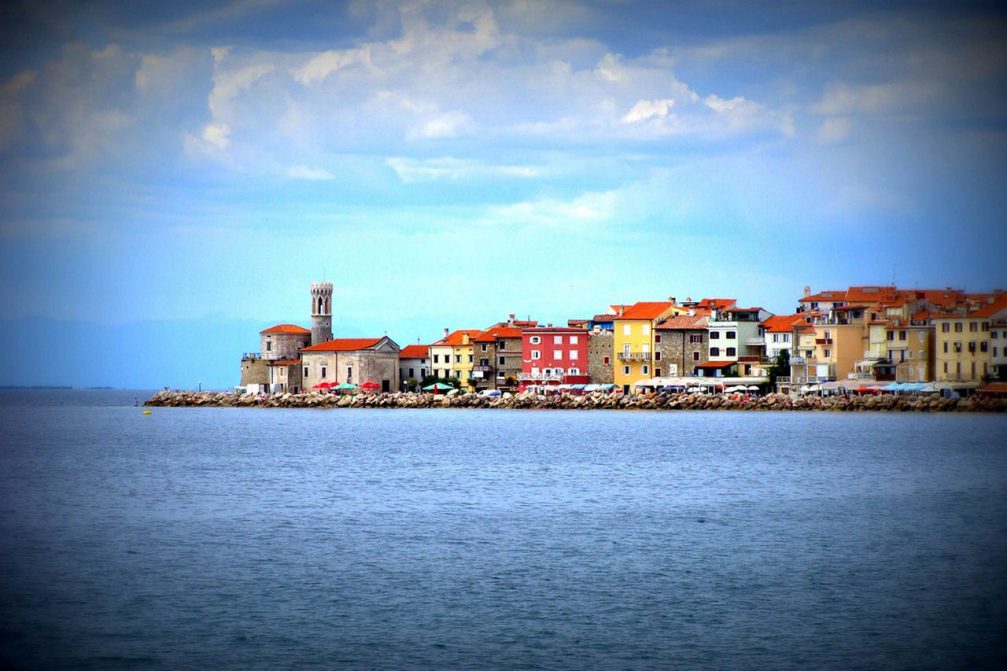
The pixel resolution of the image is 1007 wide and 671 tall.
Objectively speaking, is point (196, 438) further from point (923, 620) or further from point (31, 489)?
point (923, 620)

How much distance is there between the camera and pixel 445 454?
38.6m

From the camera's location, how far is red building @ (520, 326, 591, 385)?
3019 inches

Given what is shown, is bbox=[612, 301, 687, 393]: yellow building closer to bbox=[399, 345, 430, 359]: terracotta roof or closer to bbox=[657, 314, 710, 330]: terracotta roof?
bbox=[657, 314, 710, 330]: terracotta roof

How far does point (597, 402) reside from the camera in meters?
72.4

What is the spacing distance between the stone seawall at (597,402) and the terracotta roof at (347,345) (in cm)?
301

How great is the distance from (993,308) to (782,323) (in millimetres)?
12942

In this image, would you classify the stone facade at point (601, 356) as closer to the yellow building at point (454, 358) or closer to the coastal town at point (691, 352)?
the coastal town at point (691, 352)

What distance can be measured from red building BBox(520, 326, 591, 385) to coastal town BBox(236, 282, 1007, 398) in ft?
0.29

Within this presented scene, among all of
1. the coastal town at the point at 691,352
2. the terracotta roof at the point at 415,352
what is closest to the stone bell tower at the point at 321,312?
the coastal town at the point at 691,352

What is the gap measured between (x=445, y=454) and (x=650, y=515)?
639 inches

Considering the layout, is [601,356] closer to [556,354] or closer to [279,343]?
[556,354]

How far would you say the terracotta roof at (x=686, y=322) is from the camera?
73.1 meters

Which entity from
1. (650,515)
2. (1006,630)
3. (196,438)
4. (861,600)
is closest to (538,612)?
(861,600)

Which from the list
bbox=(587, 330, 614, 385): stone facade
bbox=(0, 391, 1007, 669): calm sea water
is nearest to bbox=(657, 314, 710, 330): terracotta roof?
bbox=(587, 330, 614, 385): stone facade
